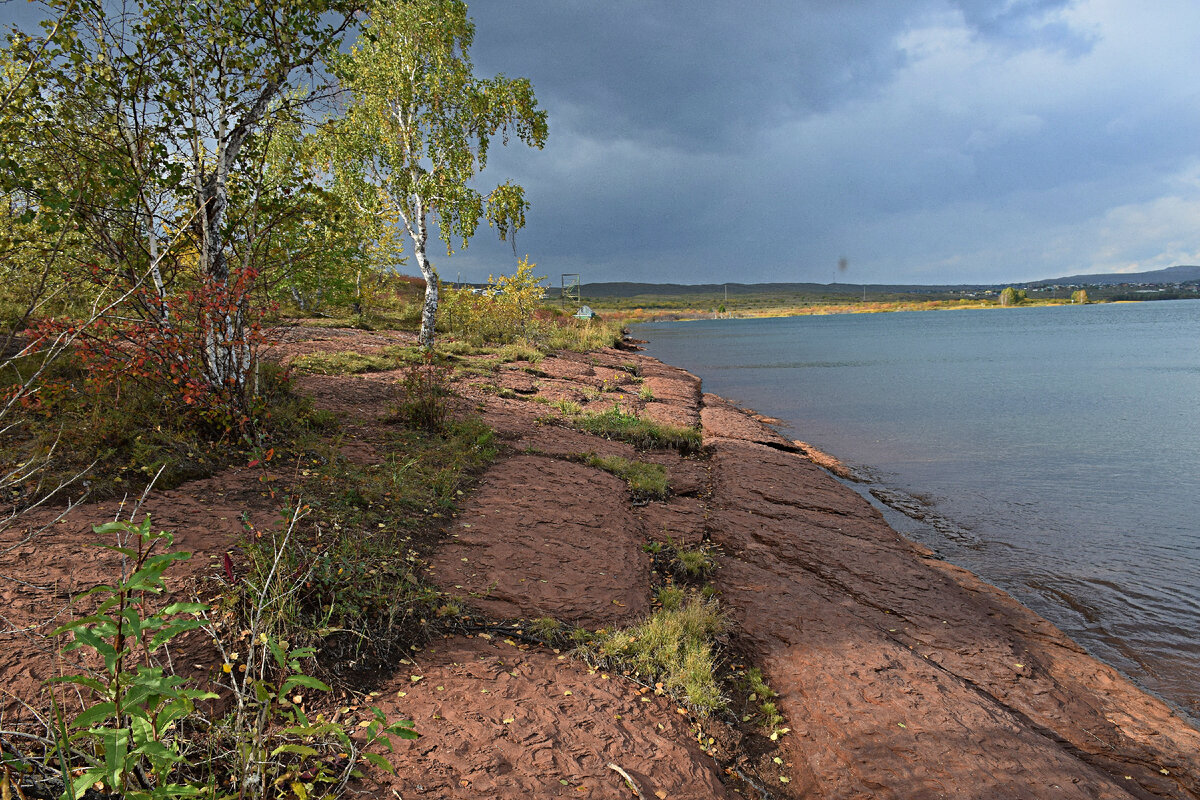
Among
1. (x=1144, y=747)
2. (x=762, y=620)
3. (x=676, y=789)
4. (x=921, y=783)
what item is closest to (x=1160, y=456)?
(x=1144, y=747)

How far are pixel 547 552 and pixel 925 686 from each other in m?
3.04

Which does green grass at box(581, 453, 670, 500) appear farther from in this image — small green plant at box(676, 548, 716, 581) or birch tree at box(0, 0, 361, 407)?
birch tree at box(0, 0, 361, 407)

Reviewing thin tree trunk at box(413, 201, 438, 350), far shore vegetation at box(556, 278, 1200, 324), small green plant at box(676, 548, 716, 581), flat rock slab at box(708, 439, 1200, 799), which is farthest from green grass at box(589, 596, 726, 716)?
far shore vegetation at box(556, 278, 1200, 324)

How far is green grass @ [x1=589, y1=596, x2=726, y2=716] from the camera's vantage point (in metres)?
3.84

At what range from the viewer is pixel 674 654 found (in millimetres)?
4082

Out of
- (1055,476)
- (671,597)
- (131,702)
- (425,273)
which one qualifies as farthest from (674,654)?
(425,273)

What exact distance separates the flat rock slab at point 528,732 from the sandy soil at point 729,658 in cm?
1

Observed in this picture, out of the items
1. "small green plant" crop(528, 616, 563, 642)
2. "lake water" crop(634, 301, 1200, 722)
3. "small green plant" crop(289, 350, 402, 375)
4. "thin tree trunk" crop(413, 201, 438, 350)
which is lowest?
"lake water" crop(634, 301, 1200, 722)

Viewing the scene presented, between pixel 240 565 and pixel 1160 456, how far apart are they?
1596 centimetres

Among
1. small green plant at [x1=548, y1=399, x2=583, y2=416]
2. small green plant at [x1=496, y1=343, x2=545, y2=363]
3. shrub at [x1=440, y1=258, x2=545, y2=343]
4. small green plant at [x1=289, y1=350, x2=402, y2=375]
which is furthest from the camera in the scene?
shrub at [x1=440, y1=258, x2=545, y2=343]

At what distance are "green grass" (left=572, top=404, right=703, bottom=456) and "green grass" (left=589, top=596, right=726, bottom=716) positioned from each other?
18.2 feet

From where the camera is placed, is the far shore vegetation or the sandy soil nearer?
the sandy soil

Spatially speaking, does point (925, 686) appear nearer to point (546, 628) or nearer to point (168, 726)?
point (546, 628)

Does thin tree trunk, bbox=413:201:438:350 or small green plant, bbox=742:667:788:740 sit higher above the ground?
thin tree trunk, bbox=413:201:438:350
